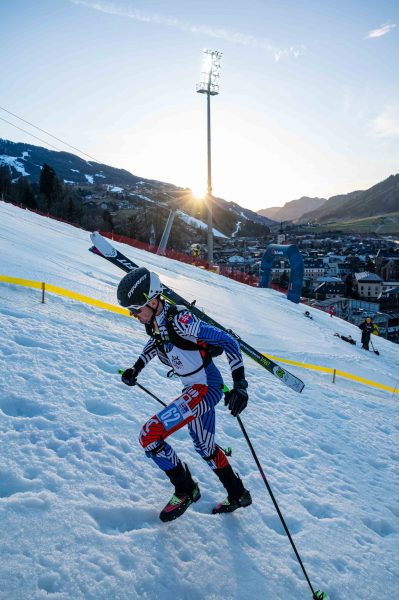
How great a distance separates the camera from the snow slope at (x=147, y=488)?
298 centimetres

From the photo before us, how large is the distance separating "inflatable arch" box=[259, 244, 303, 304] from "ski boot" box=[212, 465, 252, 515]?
25.4 m

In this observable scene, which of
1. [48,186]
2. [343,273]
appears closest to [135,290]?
[48,186]

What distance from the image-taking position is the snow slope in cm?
298

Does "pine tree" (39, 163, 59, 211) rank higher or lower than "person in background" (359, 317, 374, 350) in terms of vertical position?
higher

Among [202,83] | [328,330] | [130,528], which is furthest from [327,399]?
[202,83]

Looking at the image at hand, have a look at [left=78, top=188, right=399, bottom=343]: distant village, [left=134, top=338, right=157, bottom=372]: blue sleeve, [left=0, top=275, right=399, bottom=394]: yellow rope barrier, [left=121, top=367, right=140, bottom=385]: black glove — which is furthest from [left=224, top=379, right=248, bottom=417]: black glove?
[left=78, top=188, right=399, bottom=343]: distant village

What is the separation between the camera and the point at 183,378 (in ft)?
11.6

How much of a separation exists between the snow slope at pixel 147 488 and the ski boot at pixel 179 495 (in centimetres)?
11

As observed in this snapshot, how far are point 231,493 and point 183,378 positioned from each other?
4.46 feet

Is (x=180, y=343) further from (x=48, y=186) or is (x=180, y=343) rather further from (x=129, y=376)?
(x=48, y=186)

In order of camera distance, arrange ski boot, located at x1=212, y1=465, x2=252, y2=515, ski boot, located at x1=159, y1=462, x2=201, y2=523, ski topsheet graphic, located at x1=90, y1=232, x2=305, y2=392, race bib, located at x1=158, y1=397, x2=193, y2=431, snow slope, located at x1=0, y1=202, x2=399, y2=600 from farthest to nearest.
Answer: ski topsheet graphic, located at x1=90, y1=232, x2=305, y2=392
ski boot, located at x1=212, y1=465, x2=252, y2=515
ski boot, located at x1=159, y1=462, x2=201, y2=523
race bib, located at x1=158, y1=397, x2=193, y2=431
snow slope, located at x1=0, y1=202, x2=399, y2=600

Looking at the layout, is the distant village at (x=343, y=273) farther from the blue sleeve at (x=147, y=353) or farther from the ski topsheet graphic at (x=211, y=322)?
the blue sleeve at (x=147, y=353)

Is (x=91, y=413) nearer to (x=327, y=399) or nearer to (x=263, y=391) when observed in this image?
(x=263, y=391)

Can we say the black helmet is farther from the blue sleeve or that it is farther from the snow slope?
the snow slope
